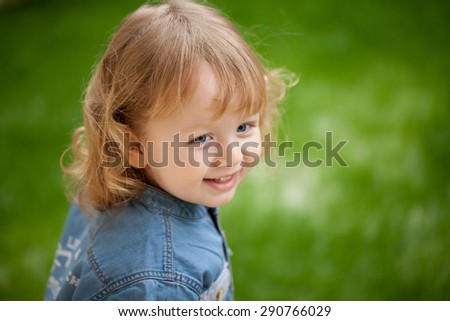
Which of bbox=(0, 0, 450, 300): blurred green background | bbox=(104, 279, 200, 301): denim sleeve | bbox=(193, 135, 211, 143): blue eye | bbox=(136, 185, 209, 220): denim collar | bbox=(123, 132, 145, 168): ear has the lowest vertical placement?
bbox=(0, 0, 450, 300): blurred green background

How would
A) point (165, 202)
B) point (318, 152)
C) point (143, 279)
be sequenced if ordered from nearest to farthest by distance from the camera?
point (143, 279), point (165, 202), point (318, 152)

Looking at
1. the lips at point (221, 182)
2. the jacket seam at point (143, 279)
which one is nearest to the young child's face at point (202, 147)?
→ the lips at point (221, 182)

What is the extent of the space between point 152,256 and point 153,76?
1.31 ft

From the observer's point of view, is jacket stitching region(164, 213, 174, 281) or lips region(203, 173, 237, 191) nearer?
jacket stitching region(164, 213, 174, 281)

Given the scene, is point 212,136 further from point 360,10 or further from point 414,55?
point 360,10

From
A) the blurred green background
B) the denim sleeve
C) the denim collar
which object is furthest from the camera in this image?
the blurred green background

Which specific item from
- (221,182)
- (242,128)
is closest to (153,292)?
(221,182)

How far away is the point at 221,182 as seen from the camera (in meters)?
1.38

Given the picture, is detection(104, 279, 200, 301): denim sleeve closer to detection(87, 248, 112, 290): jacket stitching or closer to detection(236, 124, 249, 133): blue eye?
detection(87, 248, 112, 290): jacket stitching

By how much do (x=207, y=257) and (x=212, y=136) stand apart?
28 centimetres

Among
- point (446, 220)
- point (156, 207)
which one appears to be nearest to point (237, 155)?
point (156, 207)

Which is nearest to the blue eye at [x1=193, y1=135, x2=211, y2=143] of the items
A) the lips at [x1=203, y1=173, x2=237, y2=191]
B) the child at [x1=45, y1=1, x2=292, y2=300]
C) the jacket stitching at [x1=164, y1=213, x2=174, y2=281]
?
the child at [x1=45, y1=1, x2=292, y2=300]

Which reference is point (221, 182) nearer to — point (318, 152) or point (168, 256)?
point (168, 256)

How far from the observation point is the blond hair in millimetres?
1288
